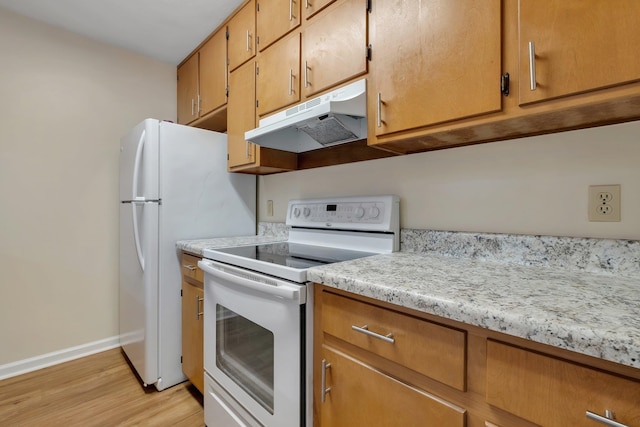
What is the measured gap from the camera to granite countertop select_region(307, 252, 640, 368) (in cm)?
49

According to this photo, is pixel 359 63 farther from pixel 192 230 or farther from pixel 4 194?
pixel 4 194

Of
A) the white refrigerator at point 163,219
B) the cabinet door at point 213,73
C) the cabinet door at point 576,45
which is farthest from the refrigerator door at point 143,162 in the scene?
the cabinet door at point 576,45

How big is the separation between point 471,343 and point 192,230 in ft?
5.78

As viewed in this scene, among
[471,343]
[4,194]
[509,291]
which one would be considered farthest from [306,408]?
[4,194]

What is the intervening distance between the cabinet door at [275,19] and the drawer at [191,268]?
132cm

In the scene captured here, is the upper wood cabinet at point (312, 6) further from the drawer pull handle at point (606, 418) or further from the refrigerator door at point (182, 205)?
the drawer pull handle at point (606, 418)

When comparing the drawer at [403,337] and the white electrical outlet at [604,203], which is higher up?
the white electrical outlet at [604,203]

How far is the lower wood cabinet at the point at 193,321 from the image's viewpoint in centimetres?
166

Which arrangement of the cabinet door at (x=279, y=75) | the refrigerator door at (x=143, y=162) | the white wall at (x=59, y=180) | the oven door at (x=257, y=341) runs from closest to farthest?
the oven door at (x=257, y=341), the cabinet door at (x=279, y=75), the refrigerator door at (x=143, y=162), the white wall at (x=59, y=180)

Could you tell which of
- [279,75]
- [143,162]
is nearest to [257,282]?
[279,75]

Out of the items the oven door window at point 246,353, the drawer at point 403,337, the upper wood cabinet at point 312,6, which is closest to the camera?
the drawer at point 403,337

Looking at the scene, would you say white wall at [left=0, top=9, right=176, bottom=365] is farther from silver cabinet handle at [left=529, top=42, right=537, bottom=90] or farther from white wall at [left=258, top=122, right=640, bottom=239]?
silver cabinet handle at [left=529, top=42, right=537, bottom=90]

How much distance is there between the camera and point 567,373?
1.70 feet

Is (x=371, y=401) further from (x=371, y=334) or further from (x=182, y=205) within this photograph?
(x=182, y=205)
